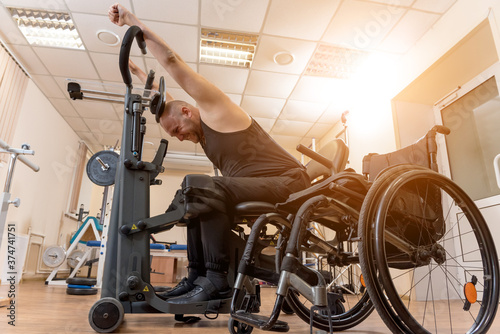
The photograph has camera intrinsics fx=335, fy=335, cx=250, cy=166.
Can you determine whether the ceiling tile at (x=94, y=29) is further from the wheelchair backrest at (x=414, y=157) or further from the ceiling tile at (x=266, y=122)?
the wheelchair backrest at (x=414, y=157)

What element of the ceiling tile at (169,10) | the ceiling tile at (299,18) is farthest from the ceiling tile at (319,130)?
the ceiling tile at (169,10)

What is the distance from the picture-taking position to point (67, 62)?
3.85 metres

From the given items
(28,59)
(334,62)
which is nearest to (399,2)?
(334,62)

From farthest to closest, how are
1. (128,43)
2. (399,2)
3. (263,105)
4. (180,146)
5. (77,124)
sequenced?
(180,146) → (77,124) → (263,105) → (399,2) → (128,43)

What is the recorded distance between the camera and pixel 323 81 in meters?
4.10

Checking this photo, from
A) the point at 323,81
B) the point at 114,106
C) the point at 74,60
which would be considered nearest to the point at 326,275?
the point at 323,81

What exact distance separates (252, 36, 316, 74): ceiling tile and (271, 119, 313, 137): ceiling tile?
4.49ft

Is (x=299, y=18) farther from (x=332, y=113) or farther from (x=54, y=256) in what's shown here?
(x=54, y=256)

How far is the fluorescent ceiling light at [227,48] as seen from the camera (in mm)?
3408

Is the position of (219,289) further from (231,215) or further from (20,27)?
(20,27)

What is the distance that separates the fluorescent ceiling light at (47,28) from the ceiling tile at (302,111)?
267 cm

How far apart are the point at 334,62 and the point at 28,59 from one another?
346 cm

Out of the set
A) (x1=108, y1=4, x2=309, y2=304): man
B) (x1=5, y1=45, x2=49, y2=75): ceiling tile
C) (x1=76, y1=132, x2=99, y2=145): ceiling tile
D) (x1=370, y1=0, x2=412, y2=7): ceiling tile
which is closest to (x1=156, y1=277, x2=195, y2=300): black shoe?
(x1=108, y1=4, x2=309, y2=304): man

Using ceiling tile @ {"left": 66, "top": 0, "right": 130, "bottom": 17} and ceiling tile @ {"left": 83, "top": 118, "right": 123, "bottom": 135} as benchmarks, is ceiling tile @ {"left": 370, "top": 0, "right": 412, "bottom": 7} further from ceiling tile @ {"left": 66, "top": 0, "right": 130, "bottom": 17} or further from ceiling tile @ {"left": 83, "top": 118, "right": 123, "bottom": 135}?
ceiling tile @ {"left": 83, "top": 118, "right": 123, "bottom": 135}
